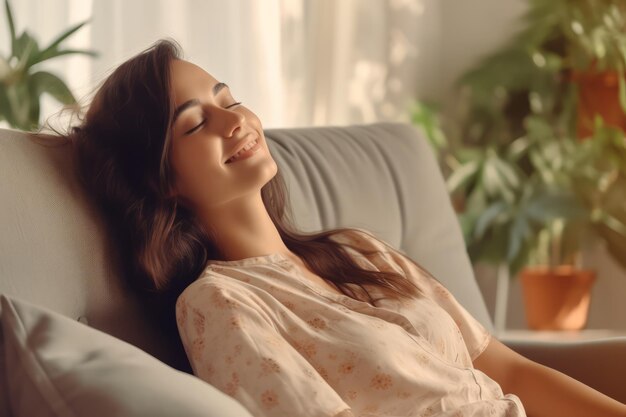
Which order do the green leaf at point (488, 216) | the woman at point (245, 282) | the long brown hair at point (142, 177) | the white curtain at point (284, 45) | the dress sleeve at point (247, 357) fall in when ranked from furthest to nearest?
the green leaf at point (488, 216), the white curtain at point (284, 45), the long brown hair at point (142, 177), the woman at point (245, 282), the dress sleeve at point (247, 357)

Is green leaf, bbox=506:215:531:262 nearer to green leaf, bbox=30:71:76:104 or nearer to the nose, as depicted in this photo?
green leaf, bbox=30:71:76:104

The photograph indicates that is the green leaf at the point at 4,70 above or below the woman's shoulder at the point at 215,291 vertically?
above

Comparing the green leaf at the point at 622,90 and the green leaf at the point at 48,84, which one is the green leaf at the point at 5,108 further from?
the green leaf at the point at 622,90

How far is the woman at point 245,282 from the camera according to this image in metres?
1.12

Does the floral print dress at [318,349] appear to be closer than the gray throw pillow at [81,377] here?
No

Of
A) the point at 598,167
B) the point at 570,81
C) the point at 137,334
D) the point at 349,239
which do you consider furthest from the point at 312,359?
the point at 570,81

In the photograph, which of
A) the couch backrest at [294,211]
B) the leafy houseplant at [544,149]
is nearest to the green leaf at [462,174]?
the leafy houseplant at [544,149]

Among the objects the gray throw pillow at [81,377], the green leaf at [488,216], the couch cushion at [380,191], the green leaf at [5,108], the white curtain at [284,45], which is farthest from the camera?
the green leaf at [488,216]

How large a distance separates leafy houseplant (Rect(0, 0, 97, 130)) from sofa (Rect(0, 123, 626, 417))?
0.53 m

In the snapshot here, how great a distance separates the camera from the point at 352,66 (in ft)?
10.8

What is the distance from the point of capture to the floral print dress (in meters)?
1.03

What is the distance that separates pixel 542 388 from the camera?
1.36 m

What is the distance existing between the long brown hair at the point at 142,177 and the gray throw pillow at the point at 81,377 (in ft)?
1.05

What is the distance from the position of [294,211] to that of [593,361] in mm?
520
